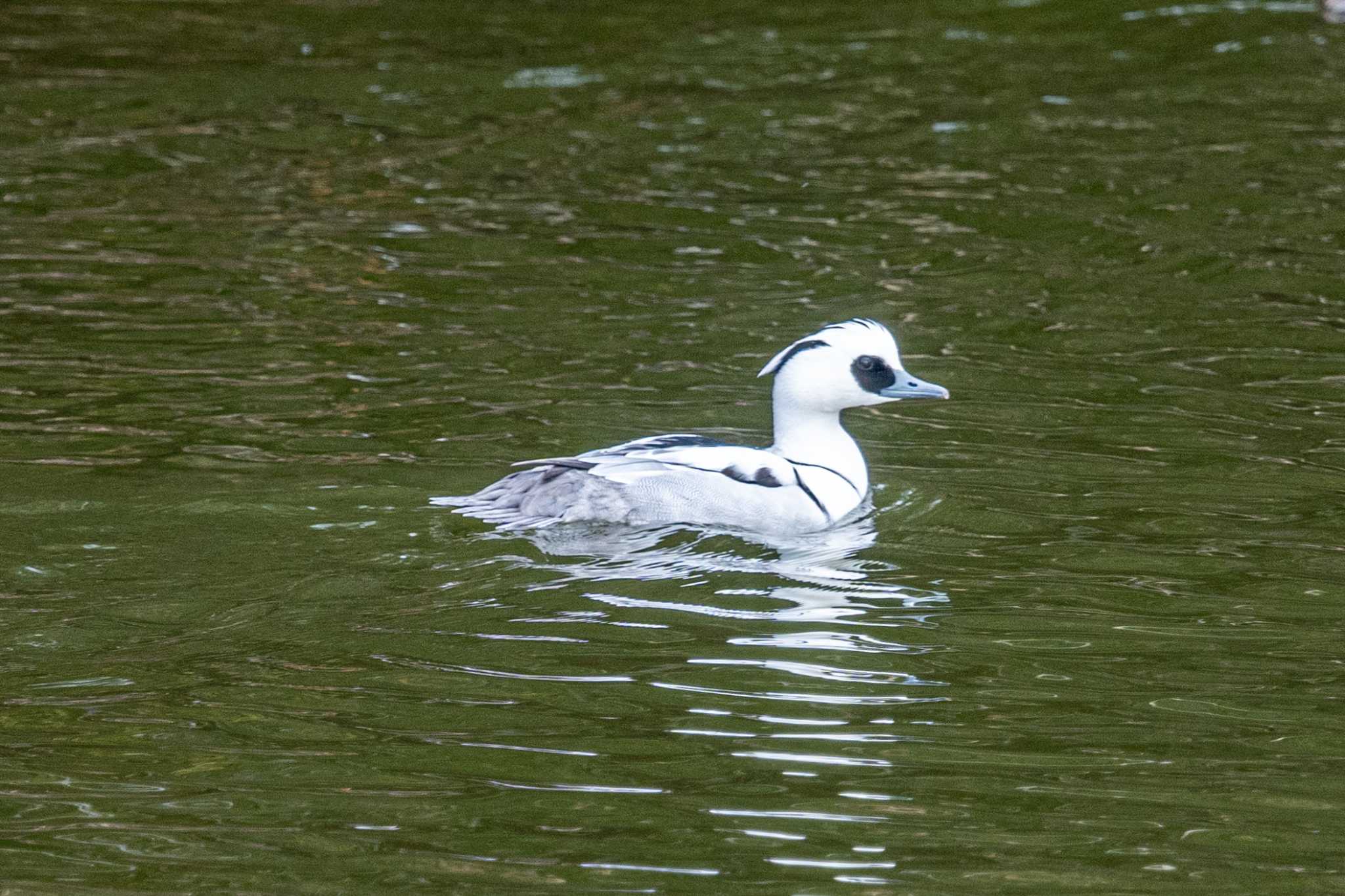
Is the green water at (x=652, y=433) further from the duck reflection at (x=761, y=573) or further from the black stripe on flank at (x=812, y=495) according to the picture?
the black stripe on flank at (x=812, y=495)

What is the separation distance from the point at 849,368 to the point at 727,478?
775 millimetres

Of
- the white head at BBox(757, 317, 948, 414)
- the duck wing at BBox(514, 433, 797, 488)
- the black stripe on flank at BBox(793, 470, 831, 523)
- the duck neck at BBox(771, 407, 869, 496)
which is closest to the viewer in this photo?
the duck wing at BBox(514, 433, 797, 488)

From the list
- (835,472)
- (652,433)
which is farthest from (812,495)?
(652,433)

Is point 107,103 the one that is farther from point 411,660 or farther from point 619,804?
point 619,804

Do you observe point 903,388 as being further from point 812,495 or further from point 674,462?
point 674,462

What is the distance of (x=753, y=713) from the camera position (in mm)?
5859

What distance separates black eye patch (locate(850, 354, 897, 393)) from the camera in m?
8.02

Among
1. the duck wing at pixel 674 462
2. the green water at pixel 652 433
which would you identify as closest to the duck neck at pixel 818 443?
the green water at pixel 652 433

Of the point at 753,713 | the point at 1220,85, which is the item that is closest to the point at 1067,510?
the point at 753,713

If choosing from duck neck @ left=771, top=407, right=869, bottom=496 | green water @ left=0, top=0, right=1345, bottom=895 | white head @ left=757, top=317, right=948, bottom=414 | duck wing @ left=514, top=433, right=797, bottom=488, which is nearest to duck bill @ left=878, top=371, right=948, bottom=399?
white head @ left=757, top=317, right=948, bottom=414

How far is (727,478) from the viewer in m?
7.62

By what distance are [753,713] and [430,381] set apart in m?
4.29

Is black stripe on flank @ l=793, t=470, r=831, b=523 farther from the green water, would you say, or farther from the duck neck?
the duck neck

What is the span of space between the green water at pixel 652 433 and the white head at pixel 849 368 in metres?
0.47
